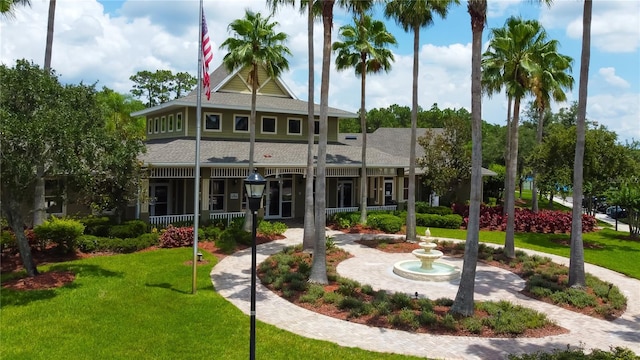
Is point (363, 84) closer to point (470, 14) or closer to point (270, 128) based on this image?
point (270, 128)

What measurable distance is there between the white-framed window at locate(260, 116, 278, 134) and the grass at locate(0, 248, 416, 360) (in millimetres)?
16246

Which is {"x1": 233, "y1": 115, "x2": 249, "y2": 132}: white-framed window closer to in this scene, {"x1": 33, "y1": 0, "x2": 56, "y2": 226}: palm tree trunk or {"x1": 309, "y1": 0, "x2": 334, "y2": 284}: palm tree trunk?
{"x1": 33, "y1": 0, "x2": 56, "y2": 226}: palm tree trunk

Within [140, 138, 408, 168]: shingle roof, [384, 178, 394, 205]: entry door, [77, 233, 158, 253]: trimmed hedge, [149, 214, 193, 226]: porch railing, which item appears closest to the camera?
[77, 233, 158, 253]: trimmed hedge

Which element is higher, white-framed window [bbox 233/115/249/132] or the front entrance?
white-framed window [bbox 233/115/249/132]

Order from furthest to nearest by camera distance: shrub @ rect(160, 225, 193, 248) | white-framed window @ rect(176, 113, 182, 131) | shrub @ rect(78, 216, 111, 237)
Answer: white-framed window @ rect(176, 113, 182, 131)
shrub @ rect(160, 225, 193, 248)
shrub @ rect(78, 216, 111, 237)

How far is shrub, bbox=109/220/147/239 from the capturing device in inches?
763

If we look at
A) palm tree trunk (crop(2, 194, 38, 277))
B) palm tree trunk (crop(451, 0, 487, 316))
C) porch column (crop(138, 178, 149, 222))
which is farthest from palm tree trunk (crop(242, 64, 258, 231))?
palm tree trunk (crop(451, 0, 487, 316))

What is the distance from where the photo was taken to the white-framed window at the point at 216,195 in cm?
2650

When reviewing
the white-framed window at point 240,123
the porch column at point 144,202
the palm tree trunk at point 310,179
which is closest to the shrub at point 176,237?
the porch column at point 144,202

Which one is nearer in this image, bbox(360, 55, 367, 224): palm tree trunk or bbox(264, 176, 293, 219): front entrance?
bbox(360, 55, 367, 224): palm tree trunk

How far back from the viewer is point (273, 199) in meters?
28.8

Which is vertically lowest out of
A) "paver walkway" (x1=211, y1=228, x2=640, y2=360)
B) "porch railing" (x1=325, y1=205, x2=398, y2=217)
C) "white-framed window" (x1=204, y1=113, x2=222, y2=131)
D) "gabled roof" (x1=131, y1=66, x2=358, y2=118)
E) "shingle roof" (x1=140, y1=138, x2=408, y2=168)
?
"paver walkway" (x1=211, y1=228, x2=640, y2=360)

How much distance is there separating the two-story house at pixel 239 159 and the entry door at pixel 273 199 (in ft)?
0.21

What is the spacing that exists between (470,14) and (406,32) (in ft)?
34.0
